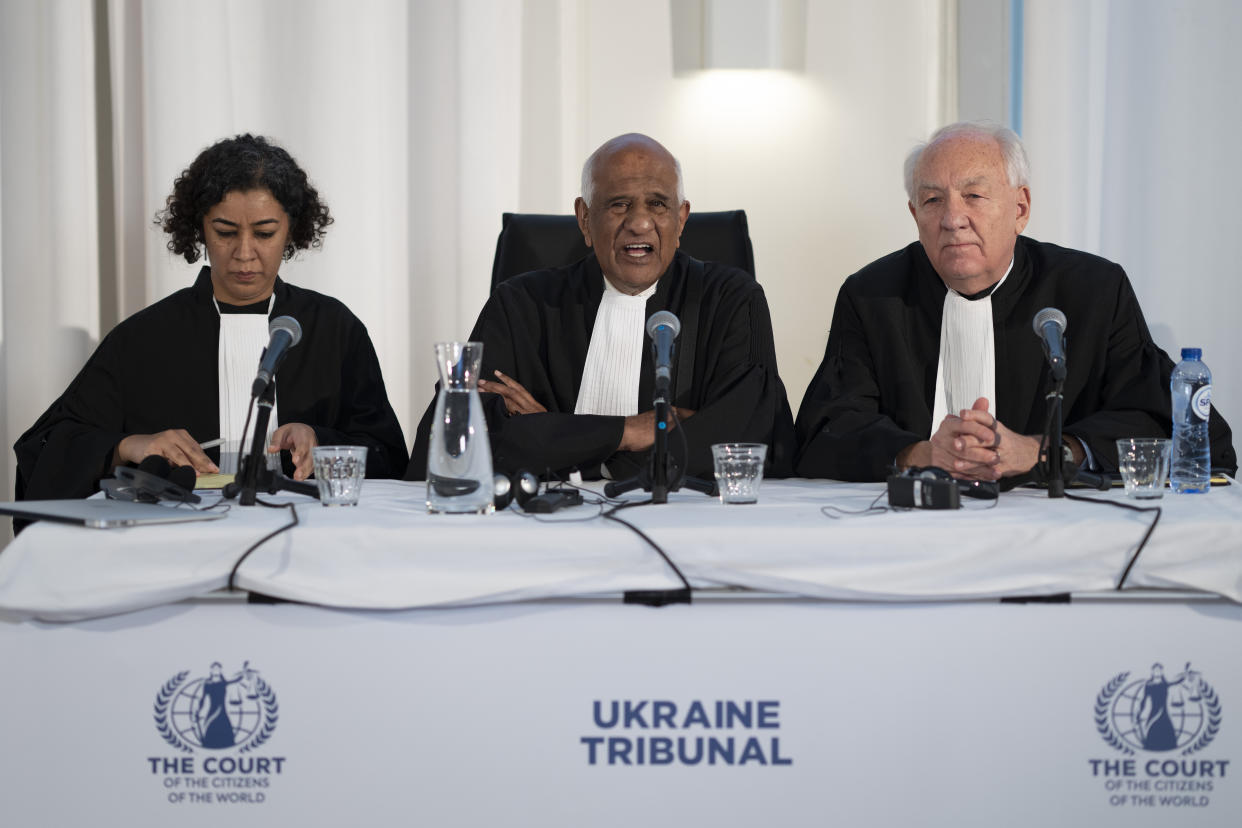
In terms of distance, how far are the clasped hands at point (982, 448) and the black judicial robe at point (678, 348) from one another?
0.53 m

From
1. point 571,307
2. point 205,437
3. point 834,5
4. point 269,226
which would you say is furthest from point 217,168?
point 834,5

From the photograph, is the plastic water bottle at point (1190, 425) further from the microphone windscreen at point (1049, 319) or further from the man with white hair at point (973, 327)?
the microphone windscreen at point (1049, 319)

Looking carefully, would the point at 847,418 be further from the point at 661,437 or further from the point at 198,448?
the point at 198,448

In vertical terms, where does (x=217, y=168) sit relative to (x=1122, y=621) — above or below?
above

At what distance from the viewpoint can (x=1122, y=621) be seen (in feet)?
5.74

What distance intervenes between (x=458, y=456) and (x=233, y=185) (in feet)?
5.11

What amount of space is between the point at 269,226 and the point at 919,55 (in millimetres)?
2410

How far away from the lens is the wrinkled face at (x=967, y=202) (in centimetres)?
278

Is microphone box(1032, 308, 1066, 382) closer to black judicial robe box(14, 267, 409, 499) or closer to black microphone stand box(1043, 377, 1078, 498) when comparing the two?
black microphone stand box(1043, 377, 1078, 498)

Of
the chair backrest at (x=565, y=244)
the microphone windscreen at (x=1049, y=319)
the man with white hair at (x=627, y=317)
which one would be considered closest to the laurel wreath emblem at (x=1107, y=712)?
the microphone windscreen at (x=1049, y=319)

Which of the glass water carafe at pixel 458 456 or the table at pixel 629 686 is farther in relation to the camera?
the glass water carafe at pixel 458 456

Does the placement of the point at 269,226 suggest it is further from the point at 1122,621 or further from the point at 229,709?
the point at 1122,621

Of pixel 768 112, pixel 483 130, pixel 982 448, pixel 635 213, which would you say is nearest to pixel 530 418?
pixel 635 213

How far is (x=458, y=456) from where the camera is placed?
1.94 metres
